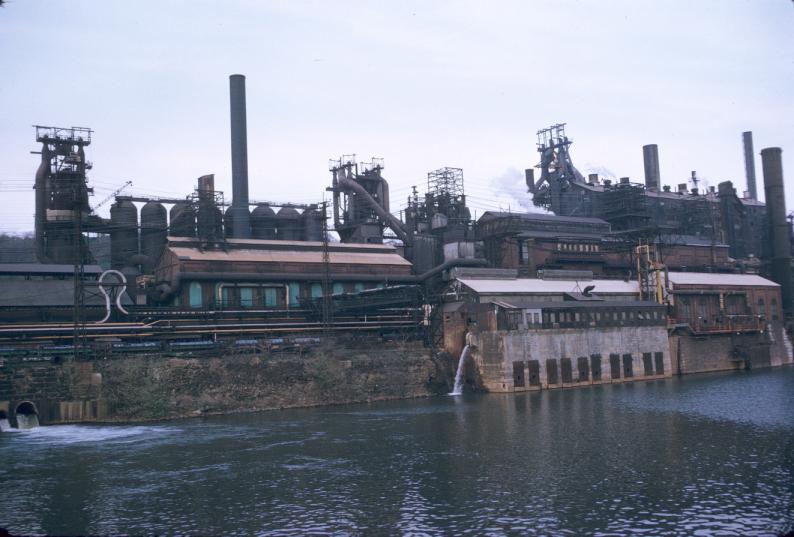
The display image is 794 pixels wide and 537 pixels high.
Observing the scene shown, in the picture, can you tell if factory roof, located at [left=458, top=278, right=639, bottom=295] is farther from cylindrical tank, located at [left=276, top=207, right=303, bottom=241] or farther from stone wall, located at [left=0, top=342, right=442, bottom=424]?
cylindrical tank, located at [left=276, top=207, right=303, bottom=241]

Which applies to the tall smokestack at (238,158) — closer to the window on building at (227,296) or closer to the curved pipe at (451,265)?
the window on building at (227,296)

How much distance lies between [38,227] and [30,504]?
133ft

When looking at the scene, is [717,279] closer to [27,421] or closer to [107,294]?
[107,294]

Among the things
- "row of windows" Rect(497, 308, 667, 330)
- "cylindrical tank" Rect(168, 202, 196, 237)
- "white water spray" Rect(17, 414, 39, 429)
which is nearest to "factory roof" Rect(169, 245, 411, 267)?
"cylindrical tank" Rect(168, 202, 196, 237)

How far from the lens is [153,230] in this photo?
209 ft

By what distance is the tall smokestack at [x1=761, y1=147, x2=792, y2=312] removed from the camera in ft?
285

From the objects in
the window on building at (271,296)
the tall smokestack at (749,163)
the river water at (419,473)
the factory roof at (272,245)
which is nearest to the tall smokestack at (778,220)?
the tall smokestack at (749,163)

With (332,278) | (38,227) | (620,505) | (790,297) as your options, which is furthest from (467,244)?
(620,505)

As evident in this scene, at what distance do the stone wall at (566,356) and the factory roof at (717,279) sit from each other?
10771 mm

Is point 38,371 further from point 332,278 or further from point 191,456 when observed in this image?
point 332,278

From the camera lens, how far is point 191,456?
31609 millimetres

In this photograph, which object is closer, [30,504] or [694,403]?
[30,504]

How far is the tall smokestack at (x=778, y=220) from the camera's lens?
86938 mm

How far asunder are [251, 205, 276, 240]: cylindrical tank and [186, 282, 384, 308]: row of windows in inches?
420
